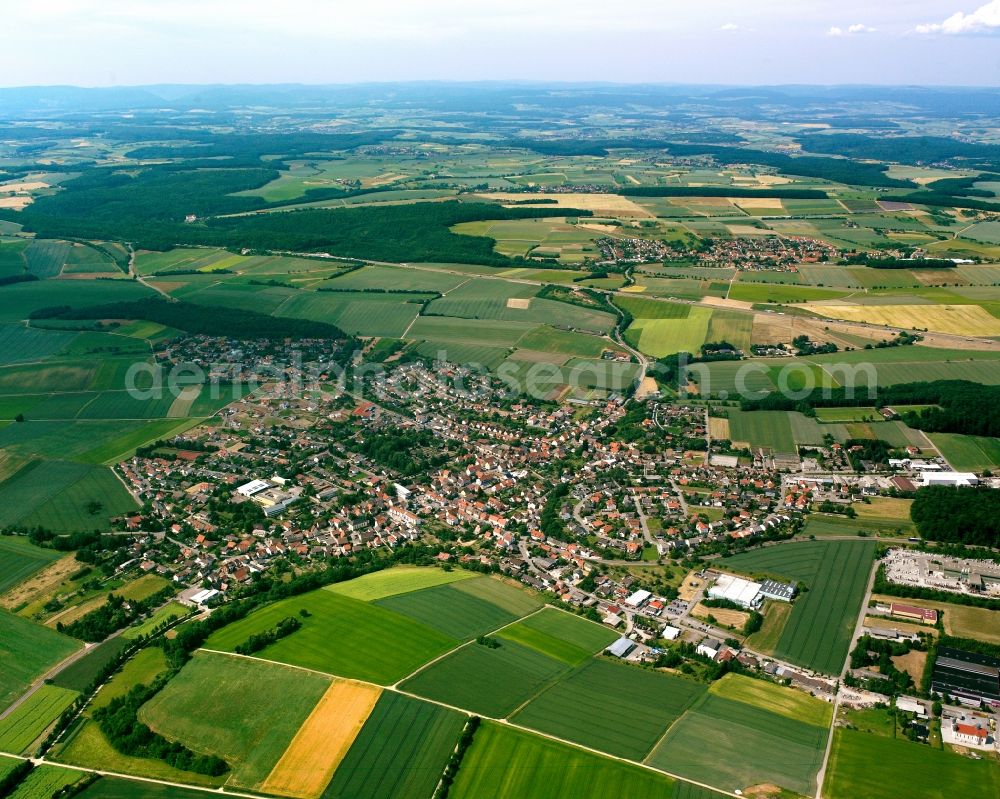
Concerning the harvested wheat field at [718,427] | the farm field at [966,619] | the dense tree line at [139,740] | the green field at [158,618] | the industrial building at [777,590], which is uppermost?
the harvested wheat field at [718,427]

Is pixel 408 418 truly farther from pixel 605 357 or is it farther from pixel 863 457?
pixel 863 457

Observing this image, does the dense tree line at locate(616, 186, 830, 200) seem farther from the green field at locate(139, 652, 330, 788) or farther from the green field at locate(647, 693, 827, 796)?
the green field at locate(139, 652, 330, 788)

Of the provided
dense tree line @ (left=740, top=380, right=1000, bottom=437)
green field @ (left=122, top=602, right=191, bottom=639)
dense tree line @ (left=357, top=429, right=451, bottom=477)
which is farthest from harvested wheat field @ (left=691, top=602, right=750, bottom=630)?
dense tree line @ (left=740, top=380, right=1000, bottom=437)

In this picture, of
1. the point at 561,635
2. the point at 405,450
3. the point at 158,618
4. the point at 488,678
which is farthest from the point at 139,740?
the point at 405,450

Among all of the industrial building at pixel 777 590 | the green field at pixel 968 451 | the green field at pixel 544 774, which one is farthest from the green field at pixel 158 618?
the green field at pixel 968 451

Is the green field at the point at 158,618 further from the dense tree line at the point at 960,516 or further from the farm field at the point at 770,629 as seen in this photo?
the dense tree line at the point at 960,516
